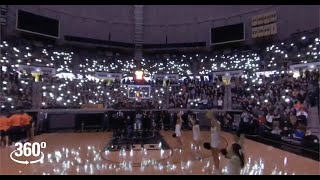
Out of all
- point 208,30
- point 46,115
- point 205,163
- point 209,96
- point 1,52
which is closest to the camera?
point 205,163

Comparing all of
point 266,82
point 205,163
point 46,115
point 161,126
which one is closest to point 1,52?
point 46,115

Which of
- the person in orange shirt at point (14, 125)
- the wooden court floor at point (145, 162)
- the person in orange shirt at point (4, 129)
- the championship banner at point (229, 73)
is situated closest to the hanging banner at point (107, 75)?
the championship banner at point (229, 73)

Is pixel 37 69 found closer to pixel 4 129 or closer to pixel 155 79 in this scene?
pixel 155 79

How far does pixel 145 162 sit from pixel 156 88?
11212mm

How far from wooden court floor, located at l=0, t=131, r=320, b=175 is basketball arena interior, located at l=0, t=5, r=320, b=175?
0.03 meters

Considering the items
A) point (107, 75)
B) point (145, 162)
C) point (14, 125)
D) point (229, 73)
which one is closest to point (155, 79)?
point (107, 75)

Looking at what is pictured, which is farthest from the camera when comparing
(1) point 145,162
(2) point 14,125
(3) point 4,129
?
(2) point 14,125

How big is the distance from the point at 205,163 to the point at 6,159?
5.55 metres

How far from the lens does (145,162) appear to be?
7.32m

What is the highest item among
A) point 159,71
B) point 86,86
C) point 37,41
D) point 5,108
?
point 37,41

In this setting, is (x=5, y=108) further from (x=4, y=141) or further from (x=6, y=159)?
(x=6, y=159)

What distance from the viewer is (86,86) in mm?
17922

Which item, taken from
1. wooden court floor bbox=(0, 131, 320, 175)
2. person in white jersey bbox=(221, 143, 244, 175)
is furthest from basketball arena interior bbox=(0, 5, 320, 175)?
person in white jersey bbox=(221, 143, 244, 175)

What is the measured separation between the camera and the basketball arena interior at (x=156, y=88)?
26.4ft
